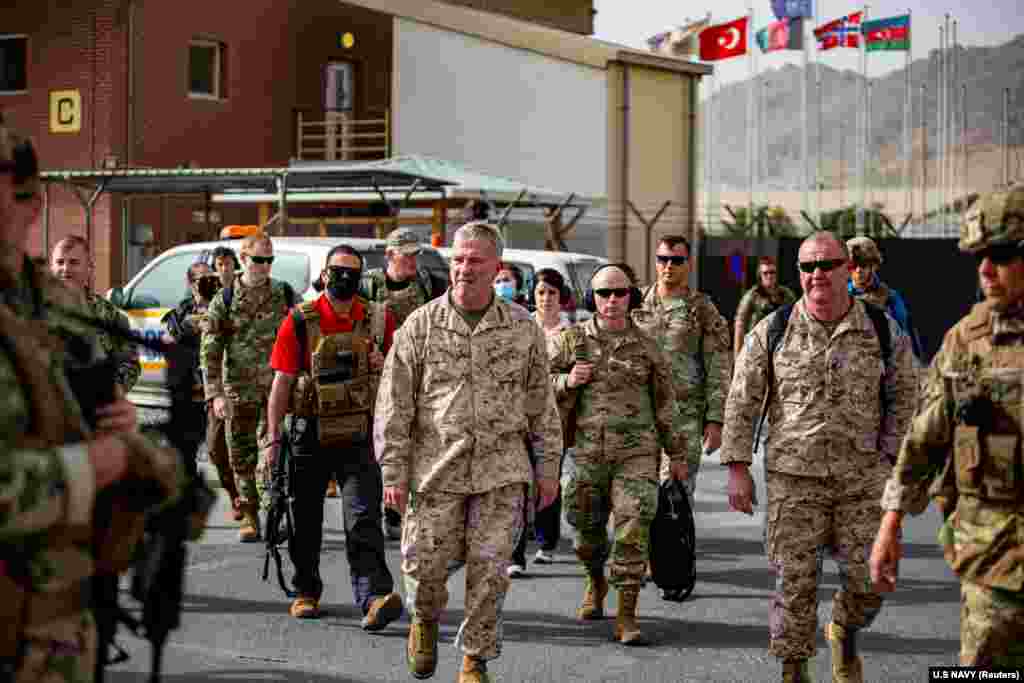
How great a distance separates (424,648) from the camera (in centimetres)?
667

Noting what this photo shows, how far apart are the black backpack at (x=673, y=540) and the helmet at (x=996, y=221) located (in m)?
3.83

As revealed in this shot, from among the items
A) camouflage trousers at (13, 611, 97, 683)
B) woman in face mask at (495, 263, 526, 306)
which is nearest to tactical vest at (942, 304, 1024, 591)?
camouflage trousers at (13, 611, 97, 683)

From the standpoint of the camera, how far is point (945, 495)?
4.69m

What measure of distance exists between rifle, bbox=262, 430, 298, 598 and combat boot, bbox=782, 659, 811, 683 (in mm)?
2932

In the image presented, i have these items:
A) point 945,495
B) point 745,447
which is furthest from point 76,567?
point 745,447

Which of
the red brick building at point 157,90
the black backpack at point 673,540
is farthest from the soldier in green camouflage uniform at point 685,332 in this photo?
the red brick building at point 157,90

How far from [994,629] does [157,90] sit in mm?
31254

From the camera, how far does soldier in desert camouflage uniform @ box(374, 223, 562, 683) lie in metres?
6.58

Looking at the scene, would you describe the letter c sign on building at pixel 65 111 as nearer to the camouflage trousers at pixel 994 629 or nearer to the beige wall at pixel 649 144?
the beige wall at pixel 649 144

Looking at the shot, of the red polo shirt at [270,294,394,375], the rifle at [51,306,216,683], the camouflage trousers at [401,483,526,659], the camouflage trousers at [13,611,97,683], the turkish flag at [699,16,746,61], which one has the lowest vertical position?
the camouflage trousers at [401,483,526,659]

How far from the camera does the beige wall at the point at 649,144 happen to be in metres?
42.5

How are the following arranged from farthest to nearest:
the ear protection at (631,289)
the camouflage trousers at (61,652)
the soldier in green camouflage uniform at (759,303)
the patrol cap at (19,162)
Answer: the soldier in green camouflage uniform at (759,303)
the ear protection at (631,289)
the patrol cap at (19,162)
the camouflage trousers at (61,652)

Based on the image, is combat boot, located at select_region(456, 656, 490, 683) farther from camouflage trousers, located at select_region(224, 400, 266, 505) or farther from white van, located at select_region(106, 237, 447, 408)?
white van, located at select_region(106, 237, 447, 408)

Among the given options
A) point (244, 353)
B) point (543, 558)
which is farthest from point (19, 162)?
point (244, 353)
